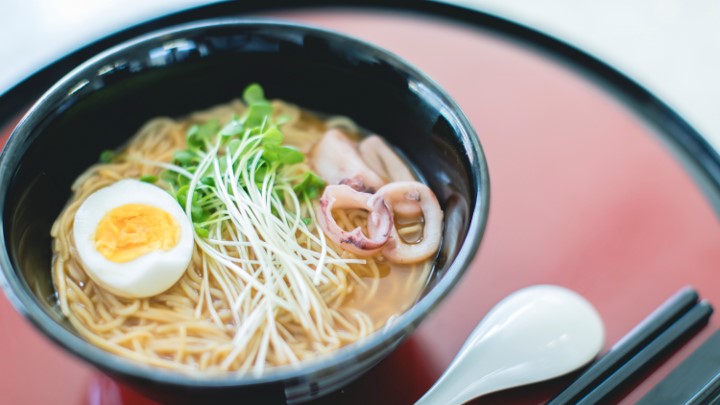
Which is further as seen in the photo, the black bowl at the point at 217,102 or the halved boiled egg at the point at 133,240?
the halved boiled egg at the point at 133,240

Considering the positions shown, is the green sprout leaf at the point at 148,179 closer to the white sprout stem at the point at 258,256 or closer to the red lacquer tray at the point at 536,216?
the white sprout stem at the point at 258,256

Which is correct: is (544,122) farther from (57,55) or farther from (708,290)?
(57,55)

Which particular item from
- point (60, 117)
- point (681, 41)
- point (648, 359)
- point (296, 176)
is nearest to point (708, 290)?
point (648, 359)

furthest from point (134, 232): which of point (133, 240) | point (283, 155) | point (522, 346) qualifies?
point (522, 346)

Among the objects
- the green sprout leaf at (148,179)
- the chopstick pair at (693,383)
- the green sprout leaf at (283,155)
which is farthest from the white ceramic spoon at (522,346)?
the green sprout leaf at (148,179)

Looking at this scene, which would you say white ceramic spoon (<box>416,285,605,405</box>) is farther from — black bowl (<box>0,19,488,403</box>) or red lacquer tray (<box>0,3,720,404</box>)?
black bowl (<box>0,19,488,403</box>)

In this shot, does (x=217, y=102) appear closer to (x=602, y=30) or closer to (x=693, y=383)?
(x=693, y=383)
